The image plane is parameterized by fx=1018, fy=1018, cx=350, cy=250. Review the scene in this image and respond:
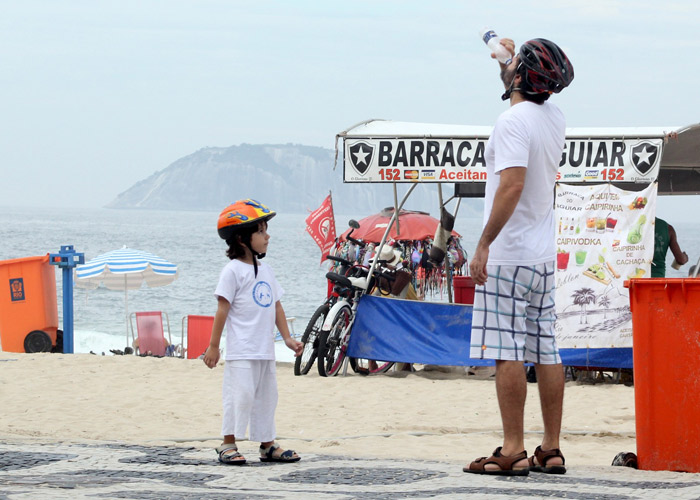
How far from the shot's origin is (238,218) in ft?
17.3

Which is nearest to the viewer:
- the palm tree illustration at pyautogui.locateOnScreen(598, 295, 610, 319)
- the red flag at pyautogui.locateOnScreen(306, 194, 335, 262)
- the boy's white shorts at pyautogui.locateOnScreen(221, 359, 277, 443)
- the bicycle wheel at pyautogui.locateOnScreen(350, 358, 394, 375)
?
the boy's white shorts at pyautogui.locateOnScreen(221, 359, 277, 443)

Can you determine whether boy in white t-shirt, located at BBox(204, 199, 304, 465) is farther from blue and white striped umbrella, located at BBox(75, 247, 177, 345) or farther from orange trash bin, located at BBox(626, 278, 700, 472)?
blue and white striped umbrella, located at BBox(75, 247, 177, 345)

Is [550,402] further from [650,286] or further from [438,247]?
[438,247]

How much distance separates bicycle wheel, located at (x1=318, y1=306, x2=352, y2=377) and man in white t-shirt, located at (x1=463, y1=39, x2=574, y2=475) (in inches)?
209

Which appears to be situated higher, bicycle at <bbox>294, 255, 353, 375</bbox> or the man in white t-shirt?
the man in white t-shirt

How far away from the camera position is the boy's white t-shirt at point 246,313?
5203 mm

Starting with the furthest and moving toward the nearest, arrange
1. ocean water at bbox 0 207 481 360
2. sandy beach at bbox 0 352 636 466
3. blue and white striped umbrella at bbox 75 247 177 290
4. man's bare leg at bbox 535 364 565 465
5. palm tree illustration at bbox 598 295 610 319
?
ocean water at bbox 0 207 481 360
blue and white striped umbrella at bbox 75 247 177 290
palm tree illustration at bbox 598 295 610 319
sandy beach at bbox 0 352 636 466
man's bare leg at bbox 535 364 565 465

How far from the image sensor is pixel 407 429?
7.07 m

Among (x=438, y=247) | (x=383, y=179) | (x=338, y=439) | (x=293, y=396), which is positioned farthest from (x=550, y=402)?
(x=438, y=247)

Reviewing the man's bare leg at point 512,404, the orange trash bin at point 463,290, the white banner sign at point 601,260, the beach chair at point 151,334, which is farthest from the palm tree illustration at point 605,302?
the beach chair at point 151,334

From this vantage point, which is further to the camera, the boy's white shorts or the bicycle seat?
the bicycle seat

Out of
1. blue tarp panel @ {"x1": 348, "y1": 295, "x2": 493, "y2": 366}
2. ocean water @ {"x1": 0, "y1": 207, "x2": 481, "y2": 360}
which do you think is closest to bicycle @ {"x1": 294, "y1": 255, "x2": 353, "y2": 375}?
blue tarp panel @ {"x1": 348, "y1": 295, "x2": 493, "y2": 366}

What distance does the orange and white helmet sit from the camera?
207 inches

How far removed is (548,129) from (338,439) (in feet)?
9.34
